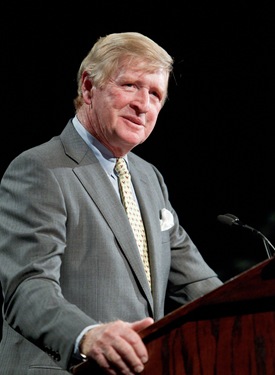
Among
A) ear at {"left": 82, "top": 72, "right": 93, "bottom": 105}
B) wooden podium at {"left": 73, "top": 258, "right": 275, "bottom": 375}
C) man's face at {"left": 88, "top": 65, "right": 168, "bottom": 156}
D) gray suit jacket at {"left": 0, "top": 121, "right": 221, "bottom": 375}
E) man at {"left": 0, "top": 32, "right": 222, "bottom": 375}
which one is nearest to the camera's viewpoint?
wooden podium at {"left": 73, "top": 258, "right": 275, "bottom": 375}


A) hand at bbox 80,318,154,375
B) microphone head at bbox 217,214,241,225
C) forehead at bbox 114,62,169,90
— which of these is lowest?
microphone head at bbox 217,214,241,225

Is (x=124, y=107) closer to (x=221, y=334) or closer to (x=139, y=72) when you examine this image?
(x=139, y=72)

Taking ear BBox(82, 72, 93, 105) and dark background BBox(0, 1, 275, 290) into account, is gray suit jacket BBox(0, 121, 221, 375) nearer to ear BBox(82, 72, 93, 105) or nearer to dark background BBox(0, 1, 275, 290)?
ear BBox(82, 72, 93, 105)

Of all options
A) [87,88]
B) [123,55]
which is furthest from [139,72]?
[87,88]

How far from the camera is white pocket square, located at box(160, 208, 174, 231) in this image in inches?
94.1

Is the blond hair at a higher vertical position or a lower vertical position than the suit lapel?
higher

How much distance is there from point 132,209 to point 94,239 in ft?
0.86

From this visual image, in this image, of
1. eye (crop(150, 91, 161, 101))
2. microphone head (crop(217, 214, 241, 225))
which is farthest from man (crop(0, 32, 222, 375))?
microphone head (crop(217, 214, 241, 225))

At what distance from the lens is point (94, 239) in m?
2.02

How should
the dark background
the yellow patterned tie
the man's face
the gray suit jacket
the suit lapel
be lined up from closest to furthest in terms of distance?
the gray suit jacket
the suit lapel
the yellow patterned tie
the man's face
the dark background

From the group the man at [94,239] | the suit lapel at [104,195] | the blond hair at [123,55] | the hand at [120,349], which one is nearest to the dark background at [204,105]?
the man at [94,239]

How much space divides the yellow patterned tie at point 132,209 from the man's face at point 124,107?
0.06 metres

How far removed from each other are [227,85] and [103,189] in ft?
6.59

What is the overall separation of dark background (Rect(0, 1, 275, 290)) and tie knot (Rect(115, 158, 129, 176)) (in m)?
1.43
